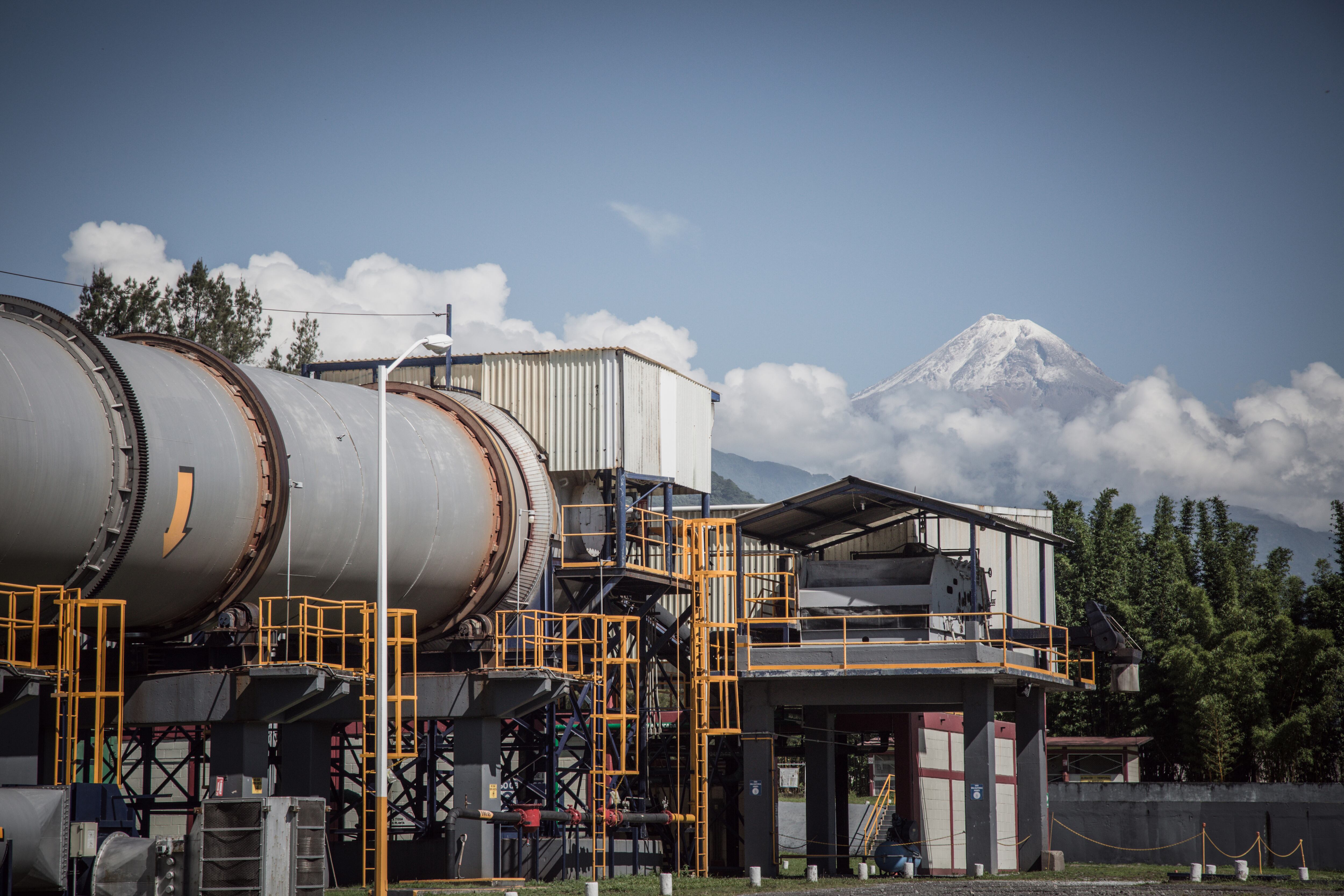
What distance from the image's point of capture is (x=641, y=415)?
3391 centimetres

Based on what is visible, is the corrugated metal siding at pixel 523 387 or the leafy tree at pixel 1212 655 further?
the leafy tree at pixel 1212 655

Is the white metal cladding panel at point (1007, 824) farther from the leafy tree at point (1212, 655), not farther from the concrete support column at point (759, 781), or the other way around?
the concrete support column at point (759, 781)

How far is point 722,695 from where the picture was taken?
29859 millimetres

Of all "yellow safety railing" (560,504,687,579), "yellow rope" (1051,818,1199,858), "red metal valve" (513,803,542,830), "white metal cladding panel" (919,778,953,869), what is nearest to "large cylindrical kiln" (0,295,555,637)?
"yellow safety railing" (560,504,687,579)

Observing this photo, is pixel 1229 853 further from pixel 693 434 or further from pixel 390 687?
pixel 390 687

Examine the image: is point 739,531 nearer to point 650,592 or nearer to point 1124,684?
point 650,592

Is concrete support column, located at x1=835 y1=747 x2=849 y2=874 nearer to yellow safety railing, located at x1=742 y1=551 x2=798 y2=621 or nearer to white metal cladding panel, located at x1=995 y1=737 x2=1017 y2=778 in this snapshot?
white metal cladding panel, located at x1=995 y1=737 x2=1017 y2=778

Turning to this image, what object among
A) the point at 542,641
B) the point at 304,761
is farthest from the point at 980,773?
the point at 304,761

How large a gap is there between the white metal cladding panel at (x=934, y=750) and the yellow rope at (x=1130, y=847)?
3.39 m

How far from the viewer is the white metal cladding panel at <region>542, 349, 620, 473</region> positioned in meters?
33.0

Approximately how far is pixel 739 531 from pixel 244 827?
16.5m

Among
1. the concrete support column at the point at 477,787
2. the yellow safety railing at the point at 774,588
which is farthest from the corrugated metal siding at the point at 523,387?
the concrete support column at the point at 477,787

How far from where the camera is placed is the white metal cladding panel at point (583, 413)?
108 feet

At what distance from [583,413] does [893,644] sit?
30.3ft
